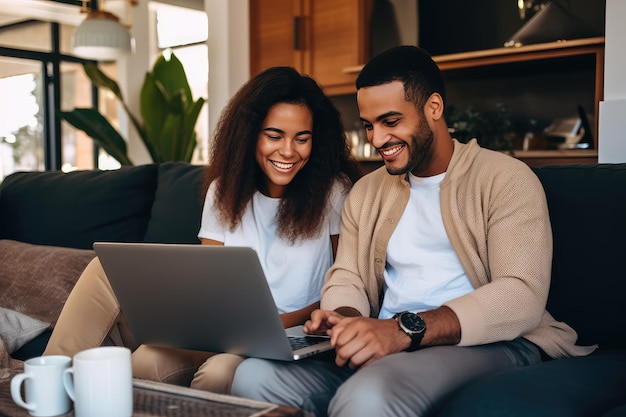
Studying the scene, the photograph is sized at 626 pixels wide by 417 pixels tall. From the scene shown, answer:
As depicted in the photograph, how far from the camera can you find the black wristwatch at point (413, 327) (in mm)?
1423

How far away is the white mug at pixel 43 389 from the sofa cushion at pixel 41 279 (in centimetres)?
115

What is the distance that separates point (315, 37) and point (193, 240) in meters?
2.65

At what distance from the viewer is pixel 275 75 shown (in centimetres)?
199

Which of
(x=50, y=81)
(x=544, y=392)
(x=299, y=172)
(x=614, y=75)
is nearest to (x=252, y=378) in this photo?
(x=544, y=392)

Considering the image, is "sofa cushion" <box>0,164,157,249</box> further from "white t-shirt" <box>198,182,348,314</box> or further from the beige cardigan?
the beige cardigan

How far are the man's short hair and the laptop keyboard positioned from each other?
60 cm

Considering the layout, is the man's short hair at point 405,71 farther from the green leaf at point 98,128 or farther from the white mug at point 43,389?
the green leaf at point 98,128

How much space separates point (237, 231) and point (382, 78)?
23.3 inches

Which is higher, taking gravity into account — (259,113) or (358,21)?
(358,21)

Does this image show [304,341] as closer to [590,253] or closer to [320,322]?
[320,322]

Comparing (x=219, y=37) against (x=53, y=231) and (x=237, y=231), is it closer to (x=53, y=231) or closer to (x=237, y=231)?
(x=53, y=231)

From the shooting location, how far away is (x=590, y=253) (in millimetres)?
1638

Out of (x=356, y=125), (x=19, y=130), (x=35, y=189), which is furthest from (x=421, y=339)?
(x=19, y=130)

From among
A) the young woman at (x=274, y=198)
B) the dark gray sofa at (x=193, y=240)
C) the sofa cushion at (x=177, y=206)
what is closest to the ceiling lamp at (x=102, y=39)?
the dark gray sofa at (x=193, y=240)
